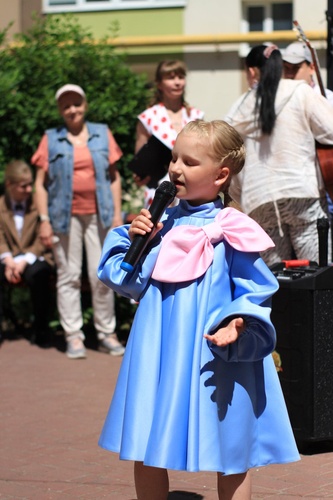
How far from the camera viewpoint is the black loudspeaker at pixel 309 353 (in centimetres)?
555

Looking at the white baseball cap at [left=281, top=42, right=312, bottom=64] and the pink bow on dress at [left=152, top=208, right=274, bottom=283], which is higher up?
the white baseball cap at [left=281, top=42, right=312, bottom=64]

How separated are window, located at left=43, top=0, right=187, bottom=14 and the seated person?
9.42m

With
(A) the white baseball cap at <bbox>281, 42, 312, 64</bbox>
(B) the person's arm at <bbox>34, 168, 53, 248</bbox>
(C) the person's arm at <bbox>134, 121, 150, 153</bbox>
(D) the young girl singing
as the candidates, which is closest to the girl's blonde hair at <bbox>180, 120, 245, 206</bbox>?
(D) the young girl singing

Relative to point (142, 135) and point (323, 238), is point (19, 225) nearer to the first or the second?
point (142, 135)

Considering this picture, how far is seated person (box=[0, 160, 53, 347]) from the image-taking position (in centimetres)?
912

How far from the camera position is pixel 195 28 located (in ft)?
59.5

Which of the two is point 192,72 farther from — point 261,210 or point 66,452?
point 66,452

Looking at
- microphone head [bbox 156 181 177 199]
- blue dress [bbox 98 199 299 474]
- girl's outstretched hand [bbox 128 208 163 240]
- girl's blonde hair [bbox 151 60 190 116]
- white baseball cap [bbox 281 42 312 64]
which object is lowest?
blue dress [bbox 98 199 299 474]

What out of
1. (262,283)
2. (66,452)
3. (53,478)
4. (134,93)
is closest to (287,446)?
(262,283)

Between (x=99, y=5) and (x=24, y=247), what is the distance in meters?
10.0

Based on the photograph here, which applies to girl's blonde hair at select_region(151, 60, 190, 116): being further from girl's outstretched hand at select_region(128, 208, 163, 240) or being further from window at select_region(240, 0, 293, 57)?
window at select_region(240, 0, 293, 57)

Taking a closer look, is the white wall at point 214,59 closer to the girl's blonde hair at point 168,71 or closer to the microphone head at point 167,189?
the girl's blonde hair at point 168,71

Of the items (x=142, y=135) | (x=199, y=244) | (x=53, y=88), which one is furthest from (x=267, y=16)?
(x=199, y=244)

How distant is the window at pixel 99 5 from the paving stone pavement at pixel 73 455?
11.0 meters
